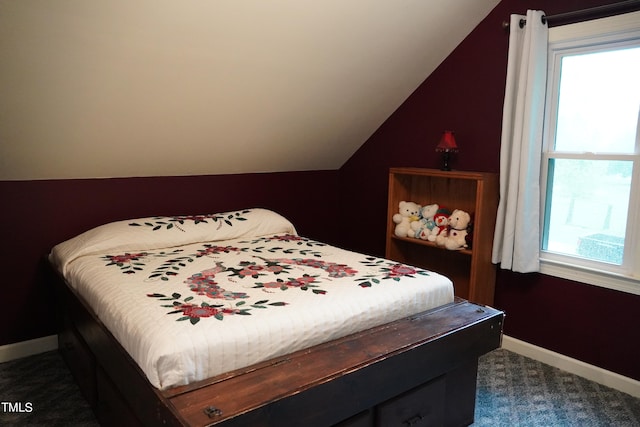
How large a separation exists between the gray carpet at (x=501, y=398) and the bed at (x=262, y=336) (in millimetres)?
127

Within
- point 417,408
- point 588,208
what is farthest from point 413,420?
point 588,208

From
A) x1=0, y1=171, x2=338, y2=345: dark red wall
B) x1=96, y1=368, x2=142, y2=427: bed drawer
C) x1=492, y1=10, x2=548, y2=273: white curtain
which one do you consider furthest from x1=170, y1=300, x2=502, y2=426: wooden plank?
x1=0, y1=171, x2=338, y2=345: dark red wall

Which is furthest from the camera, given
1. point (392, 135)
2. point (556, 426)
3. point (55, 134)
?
point (392, 135)

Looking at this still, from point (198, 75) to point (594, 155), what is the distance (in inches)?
84.6

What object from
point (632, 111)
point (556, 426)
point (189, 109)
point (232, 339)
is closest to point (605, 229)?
point (632, 111)

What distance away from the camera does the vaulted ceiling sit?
80.7 inches

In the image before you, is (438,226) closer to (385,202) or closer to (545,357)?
(385,202)

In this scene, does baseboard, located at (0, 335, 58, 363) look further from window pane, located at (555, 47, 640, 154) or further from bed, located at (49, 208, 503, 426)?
window pane, located at (555, 47, 640, 154)

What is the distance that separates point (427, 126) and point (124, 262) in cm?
219

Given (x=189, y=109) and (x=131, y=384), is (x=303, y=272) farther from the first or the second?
(x=189, y=109)

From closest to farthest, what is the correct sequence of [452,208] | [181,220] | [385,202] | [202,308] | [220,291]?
[202,308], [220,291], [181,220], [452,208], [385,202]

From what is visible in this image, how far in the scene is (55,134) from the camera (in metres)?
2.45

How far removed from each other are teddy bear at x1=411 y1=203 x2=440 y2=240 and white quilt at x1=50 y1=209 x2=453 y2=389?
75 cm

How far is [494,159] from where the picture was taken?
2.98 m
